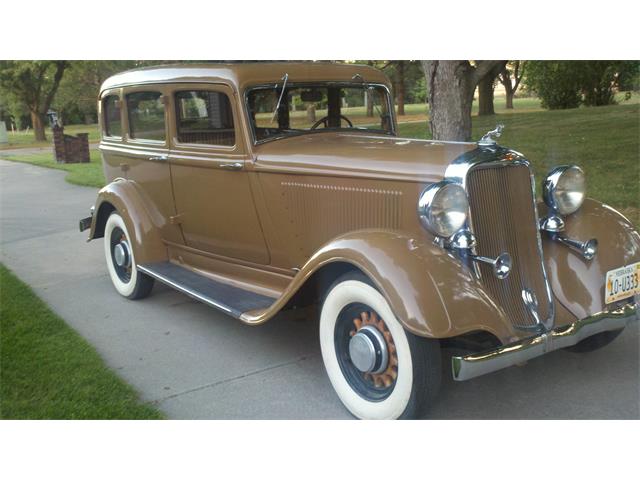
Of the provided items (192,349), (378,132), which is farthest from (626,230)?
(192,349)

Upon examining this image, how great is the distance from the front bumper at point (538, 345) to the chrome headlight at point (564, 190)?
584mm

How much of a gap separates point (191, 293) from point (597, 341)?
234 cm

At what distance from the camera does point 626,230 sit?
128 inches

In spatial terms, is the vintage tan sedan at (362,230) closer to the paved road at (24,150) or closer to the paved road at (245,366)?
the paved road at (245,366)

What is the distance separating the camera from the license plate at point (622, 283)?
9.95 ft

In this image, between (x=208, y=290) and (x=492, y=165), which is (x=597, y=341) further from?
(x=208, y=290)

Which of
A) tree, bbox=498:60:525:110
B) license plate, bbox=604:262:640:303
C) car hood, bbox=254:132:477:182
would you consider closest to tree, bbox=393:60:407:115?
tree, bbox=498:60:525:110

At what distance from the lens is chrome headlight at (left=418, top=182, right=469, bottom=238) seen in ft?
8.88

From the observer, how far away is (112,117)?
4.99m

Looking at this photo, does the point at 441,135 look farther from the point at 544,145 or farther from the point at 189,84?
the point at 189,84

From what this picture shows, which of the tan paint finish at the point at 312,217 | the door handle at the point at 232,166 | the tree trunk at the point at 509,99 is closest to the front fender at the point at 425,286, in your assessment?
the tan paint finish at the point at 312,217

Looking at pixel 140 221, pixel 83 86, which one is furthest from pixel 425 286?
pixel 83 86

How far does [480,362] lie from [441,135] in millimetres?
3163
